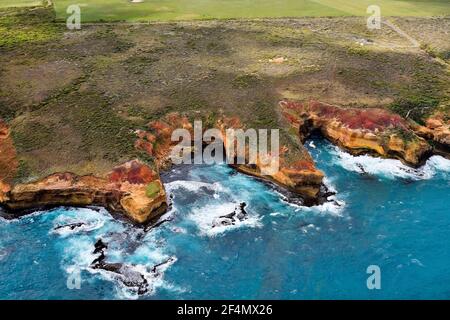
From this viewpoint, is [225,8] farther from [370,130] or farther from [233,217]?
[233,217]

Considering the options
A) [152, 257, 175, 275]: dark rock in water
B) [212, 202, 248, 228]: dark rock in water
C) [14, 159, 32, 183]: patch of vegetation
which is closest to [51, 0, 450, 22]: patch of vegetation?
[14, 159, 32, 183]: patch of vegetation

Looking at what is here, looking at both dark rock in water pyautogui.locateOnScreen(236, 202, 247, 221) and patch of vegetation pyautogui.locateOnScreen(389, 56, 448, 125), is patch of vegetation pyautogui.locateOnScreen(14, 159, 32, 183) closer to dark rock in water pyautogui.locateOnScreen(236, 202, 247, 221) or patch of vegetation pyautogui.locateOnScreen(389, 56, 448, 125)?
dark rock in water pyautogui.locateOnScreen(236, 202, 247, 221)

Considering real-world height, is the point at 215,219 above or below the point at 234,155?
below

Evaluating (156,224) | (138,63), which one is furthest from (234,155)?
(138,63)

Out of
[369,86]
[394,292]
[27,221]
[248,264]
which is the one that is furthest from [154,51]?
[394,292]

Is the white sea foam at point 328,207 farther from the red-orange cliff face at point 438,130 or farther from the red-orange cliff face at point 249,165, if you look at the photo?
the red-orange cliff face at point 438,130

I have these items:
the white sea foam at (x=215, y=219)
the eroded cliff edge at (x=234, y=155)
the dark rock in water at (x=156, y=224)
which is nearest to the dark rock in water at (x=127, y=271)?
the dark rock in water at (x=156, y=224)
